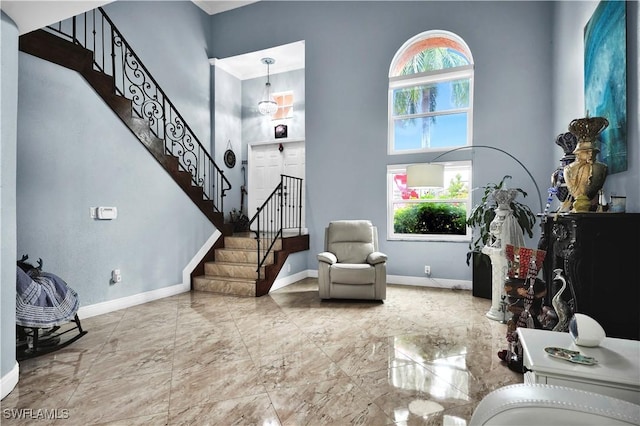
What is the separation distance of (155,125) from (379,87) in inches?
142

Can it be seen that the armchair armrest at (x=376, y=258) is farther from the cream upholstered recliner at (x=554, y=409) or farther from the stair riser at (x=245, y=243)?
the cream upholstered recliner at (x=554, y=409)

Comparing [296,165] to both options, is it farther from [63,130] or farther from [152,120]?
[63,130]

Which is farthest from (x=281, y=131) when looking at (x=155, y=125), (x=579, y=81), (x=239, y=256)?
(x=579, y=81)

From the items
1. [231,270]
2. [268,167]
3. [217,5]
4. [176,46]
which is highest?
[217,5]

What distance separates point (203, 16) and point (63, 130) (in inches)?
167

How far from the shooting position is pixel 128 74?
538 centimetres

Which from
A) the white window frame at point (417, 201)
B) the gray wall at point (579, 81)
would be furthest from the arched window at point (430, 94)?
the gray wall at point (579, 81)

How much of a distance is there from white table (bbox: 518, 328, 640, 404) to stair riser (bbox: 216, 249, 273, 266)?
13.7 ft

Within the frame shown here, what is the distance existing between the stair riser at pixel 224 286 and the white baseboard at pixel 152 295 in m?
0.17

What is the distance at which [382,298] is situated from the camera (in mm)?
4543

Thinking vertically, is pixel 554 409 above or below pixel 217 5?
below

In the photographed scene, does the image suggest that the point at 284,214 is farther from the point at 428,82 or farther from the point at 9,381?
the point at 9,381

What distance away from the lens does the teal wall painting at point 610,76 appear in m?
2.50

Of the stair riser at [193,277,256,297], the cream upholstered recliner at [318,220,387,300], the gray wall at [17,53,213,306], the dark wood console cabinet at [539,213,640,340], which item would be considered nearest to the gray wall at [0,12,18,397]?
the gray wall at [17,53,213,306]
